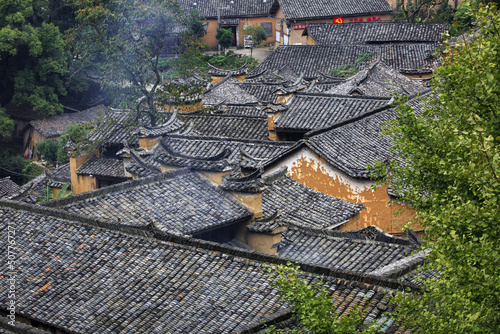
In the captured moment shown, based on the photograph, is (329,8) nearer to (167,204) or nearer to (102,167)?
(102,167)

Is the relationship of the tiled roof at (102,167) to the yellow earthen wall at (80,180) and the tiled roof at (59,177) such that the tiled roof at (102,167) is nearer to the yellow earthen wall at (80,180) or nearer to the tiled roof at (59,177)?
the yellow earthen wall at (80,180)

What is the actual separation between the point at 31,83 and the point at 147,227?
36.4m

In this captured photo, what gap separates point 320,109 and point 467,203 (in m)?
20.1

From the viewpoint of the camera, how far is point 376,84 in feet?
109

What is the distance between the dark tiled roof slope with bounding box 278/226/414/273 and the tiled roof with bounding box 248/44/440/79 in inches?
1033

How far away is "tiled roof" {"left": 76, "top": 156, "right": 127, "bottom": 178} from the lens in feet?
89.7

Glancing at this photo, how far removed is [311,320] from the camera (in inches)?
281

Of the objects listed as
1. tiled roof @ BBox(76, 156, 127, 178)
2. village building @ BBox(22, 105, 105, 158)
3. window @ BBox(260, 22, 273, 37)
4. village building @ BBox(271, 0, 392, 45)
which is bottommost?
village building @ BBox(22, 105, 105, 158)

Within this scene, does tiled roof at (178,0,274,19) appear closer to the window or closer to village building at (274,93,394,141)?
the window

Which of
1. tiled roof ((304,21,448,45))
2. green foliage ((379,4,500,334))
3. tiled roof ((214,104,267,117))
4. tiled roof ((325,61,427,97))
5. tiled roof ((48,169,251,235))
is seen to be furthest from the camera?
tiled roof ((304,21,448,45))

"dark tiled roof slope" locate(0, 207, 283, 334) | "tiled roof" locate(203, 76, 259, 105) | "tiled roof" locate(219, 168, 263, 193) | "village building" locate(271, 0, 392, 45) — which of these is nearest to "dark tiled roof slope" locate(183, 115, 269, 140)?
"tiled roof" locate(203, 76, 259, 105)

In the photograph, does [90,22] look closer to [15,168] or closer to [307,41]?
[15,168]

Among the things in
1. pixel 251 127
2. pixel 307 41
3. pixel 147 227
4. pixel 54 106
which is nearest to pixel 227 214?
pixel 147 227

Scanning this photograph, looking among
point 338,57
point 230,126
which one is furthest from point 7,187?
point 338,57
